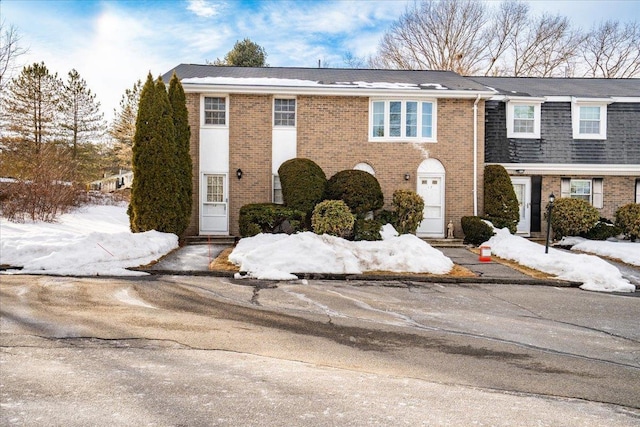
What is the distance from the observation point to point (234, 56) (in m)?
29.0

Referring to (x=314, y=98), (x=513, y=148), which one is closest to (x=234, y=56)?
A: (x=314, y=98)

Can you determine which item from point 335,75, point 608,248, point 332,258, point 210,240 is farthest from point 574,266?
point 335,75

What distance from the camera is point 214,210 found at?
52.9 feet

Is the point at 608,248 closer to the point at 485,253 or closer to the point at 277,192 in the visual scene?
the point at 485,253

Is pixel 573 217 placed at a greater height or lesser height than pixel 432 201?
lesser

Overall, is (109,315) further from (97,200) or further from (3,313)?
(97,200)

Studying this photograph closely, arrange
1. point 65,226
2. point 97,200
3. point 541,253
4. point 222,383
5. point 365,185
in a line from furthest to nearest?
1. point 97,200
2. point 65,226
3. point 365,185
4. point 541,253
5. point 222,383

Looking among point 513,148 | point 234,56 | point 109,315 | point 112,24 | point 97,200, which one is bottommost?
point 109,315

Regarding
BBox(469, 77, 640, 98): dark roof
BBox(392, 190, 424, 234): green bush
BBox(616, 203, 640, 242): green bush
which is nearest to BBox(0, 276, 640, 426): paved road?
BBox(392, 190, 424, 234): green bush

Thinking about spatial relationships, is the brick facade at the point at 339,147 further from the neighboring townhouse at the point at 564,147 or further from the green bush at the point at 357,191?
the neighboring townhouse at the point at 564,147

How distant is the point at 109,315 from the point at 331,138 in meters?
11.2

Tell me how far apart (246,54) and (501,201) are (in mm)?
19555

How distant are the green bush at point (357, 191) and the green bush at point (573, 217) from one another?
6.31 meters

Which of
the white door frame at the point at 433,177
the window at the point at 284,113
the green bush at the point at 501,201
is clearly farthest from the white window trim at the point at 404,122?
the window at the point at 284,113
